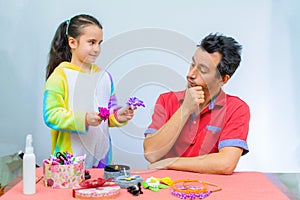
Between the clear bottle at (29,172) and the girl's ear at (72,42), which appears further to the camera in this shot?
the girl's ear at (72,42)

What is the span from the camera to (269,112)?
7.88 feet

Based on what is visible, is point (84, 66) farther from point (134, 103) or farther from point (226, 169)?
point (226, 169)

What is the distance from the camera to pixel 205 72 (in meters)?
1.90

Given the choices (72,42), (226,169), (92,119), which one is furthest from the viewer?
(72,42)

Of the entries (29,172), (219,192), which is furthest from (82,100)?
(219,192)

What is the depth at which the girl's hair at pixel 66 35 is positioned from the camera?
191 centimetres

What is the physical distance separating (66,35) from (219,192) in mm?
1180

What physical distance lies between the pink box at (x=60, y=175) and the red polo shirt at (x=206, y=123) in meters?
0.62

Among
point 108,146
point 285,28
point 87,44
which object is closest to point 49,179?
point 108,146

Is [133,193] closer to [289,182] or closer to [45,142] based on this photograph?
[45,142]

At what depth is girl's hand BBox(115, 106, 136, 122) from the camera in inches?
68.3

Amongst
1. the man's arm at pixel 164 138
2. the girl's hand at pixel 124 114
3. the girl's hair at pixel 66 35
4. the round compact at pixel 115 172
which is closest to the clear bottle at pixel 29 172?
the round compact at pixel 115 172

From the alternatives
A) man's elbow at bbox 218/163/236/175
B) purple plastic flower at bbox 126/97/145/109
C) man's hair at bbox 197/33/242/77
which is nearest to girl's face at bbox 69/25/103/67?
purple plastic flower at bbox 126/97/145/109

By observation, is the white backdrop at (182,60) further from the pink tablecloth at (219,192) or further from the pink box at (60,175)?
the pink box at (60,175)
